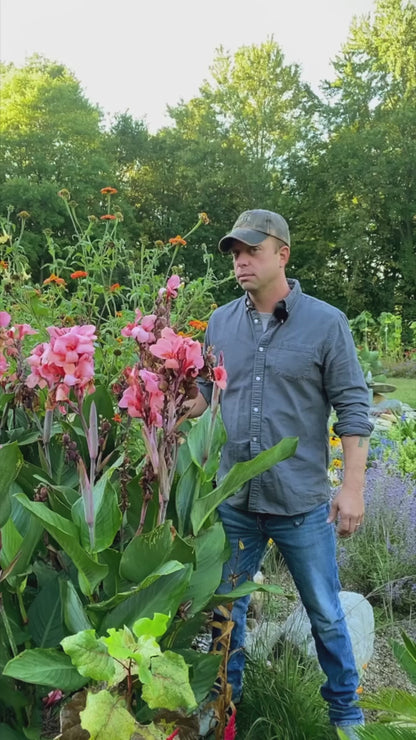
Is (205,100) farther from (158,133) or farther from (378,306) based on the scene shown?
(378,306)

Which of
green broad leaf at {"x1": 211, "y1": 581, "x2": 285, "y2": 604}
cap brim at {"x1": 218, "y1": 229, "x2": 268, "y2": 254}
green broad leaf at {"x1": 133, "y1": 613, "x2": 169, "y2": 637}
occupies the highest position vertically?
cap brim at {"x1": 218, "y1": 229, "x2": 268, "y2": 254}

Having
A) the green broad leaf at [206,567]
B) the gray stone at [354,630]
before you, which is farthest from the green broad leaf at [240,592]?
the gray stone at [354,630]

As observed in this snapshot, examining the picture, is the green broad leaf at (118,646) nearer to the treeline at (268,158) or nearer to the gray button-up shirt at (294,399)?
the gray button-up shirt at (294,399)

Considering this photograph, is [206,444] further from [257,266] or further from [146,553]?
[257,266]

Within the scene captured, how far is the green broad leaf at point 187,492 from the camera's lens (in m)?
1.53

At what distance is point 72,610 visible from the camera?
1.21 m

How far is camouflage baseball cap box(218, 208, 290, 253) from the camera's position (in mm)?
2199

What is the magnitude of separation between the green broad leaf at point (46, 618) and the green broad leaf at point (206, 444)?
419 mm

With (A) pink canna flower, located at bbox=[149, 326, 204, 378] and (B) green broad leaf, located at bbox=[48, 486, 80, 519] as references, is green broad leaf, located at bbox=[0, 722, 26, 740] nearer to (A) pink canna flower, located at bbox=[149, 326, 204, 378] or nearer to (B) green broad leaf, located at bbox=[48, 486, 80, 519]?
(B) green broad leaf, located at bbox=[48, 486, 80, 519]

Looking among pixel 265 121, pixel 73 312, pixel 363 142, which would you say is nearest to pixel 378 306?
pixel 363 142

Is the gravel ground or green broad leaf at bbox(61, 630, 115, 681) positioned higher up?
green broad leaf at bbox(61, 630, 115, 681)

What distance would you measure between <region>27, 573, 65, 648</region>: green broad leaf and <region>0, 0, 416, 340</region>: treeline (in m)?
20.8

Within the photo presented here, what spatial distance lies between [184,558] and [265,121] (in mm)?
27605

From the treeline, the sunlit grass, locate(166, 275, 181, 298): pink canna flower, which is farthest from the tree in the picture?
locate(166, 275, 181, 298): pink canna flower
